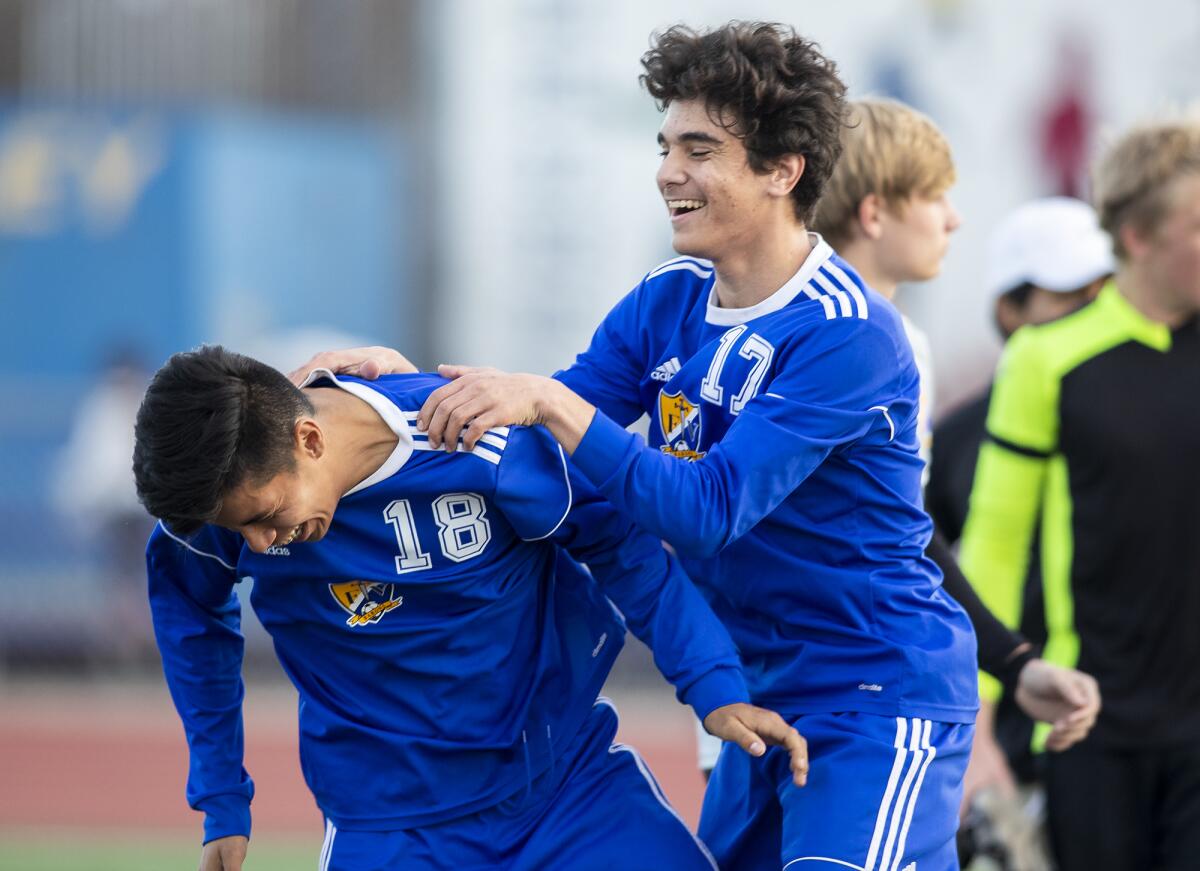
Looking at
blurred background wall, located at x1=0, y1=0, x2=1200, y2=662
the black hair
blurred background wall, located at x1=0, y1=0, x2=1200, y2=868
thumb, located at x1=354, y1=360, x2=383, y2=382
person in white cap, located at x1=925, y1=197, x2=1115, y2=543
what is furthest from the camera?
blurred background wall, located at x1=0, y1=0, x2=1200, y2=662

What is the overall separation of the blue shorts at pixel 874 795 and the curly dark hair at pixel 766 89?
→ 36.5 inches

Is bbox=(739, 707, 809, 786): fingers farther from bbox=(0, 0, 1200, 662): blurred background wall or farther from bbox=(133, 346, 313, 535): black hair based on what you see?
bbox=(0, 0, 1200, 662): blurred background wall

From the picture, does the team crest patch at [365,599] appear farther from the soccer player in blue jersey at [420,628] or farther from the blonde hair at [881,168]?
the blonde hair at [881,168]

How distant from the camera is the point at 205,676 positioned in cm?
346

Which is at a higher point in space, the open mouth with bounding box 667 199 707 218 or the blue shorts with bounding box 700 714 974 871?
the open mouth with bounding box 667 199 707 218

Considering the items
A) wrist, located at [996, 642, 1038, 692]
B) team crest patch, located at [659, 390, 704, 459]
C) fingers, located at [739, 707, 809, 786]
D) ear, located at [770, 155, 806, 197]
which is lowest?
wrist, located at [996, 642, 1038, 692]

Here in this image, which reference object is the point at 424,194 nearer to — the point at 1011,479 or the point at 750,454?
the point at 1011,479

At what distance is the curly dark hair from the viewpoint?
321 cm

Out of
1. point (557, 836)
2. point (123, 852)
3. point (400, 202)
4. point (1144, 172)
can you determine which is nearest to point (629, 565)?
point (557, 836)

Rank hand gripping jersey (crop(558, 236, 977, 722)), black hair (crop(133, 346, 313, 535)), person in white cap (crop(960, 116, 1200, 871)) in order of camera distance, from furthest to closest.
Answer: person in white cap (crop(960, 116, 1200, 871)) < hand gripping jersey (crop(558, 236, 977, 722)) < black hair (crop(133, 346, 313, 535))

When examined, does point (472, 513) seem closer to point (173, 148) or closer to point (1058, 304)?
point (1058, 304)

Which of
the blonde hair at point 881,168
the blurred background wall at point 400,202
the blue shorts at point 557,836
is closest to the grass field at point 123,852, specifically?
the blurred background wall at point 400,202

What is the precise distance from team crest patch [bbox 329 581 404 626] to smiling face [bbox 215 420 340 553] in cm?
16

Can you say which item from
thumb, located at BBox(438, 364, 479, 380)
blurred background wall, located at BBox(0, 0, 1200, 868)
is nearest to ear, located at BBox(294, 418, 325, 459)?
thumb, located at BBox(438, 364, 479, 380)
